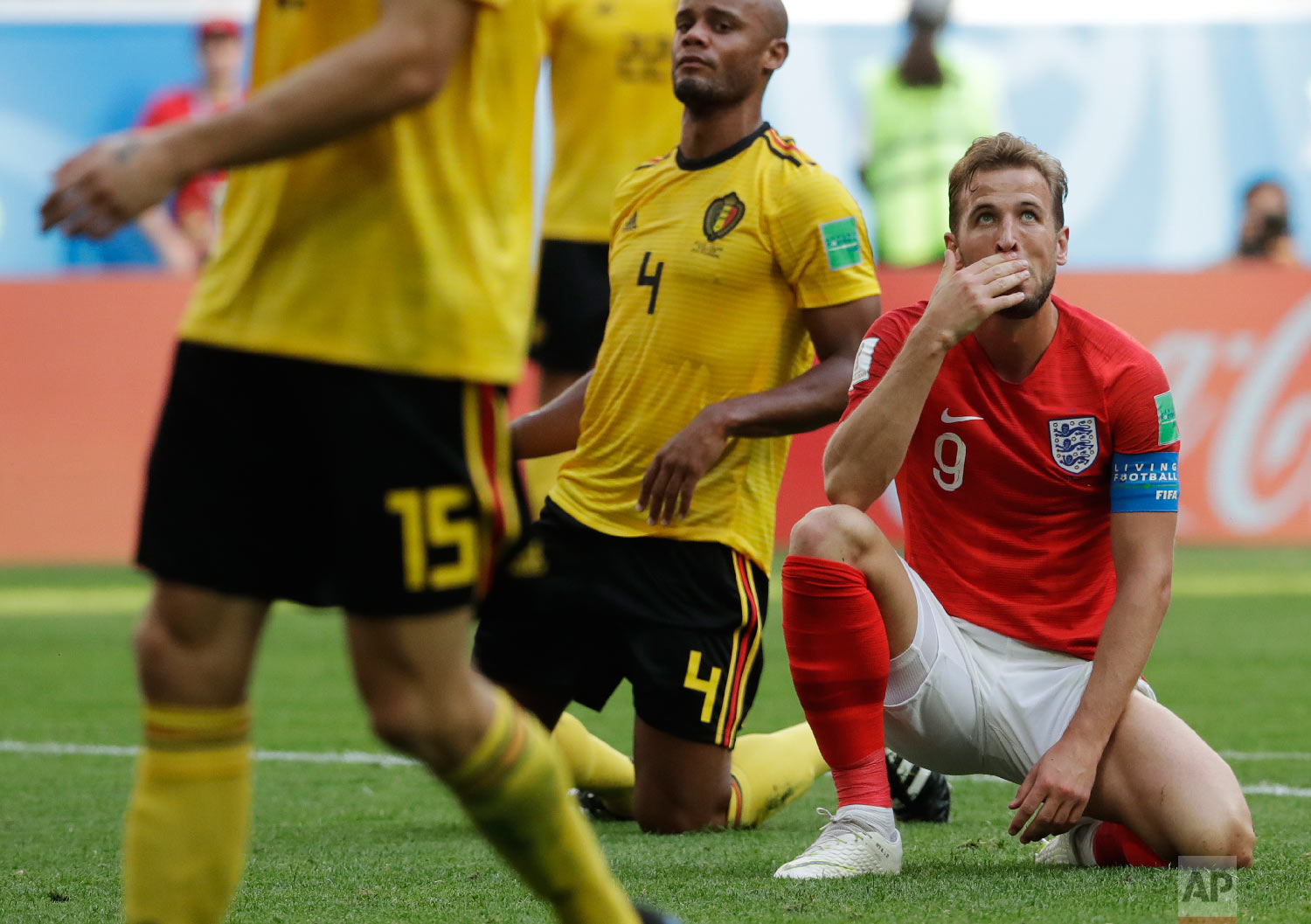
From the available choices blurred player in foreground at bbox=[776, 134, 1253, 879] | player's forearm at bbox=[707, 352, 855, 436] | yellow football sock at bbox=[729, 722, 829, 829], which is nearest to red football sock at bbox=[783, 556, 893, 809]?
blurred player in foreground at bbox=[776, 134, 1253, 879]

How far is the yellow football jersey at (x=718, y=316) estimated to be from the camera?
412cm

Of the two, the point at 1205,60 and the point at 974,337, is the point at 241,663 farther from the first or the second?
the point at 1205,60

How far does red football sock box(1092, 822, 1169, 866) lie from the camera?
3.49 metres

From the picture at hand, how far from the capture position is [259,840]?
3.93m

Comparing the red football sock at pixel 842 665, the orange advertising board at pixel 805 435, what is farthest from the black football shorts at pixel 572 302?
the orange advertising board at pixel 805 435

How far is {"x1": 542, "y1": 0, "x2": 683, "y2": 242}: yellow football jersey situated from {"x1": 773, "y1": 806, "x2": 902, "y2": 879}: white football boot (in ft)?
10.4

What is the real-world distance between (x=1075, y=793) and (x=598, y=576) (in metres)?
1.35

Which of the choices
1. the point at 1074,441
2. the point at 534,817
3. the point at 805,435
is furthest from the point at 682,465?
the point at 805,435

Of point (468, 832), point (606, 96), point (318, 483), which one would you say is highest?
point (606, 96)

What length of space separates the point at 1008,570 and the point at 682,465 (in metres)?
0.70

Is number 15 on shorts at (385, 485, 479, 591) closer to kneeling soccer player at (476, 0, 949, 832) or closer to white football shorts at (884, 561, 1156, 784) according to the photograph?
white football shorts at (884, 561, 1156, 784)

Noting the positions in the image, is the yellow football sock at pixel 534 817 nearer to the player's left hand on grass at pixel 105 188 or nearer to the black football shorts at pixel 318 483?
the black football shorts at pixel 318 483

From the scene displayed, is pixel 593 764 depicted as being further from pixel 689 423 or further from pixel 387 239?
pixel 387 239

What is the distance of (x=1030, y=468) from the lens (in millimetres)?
3574
